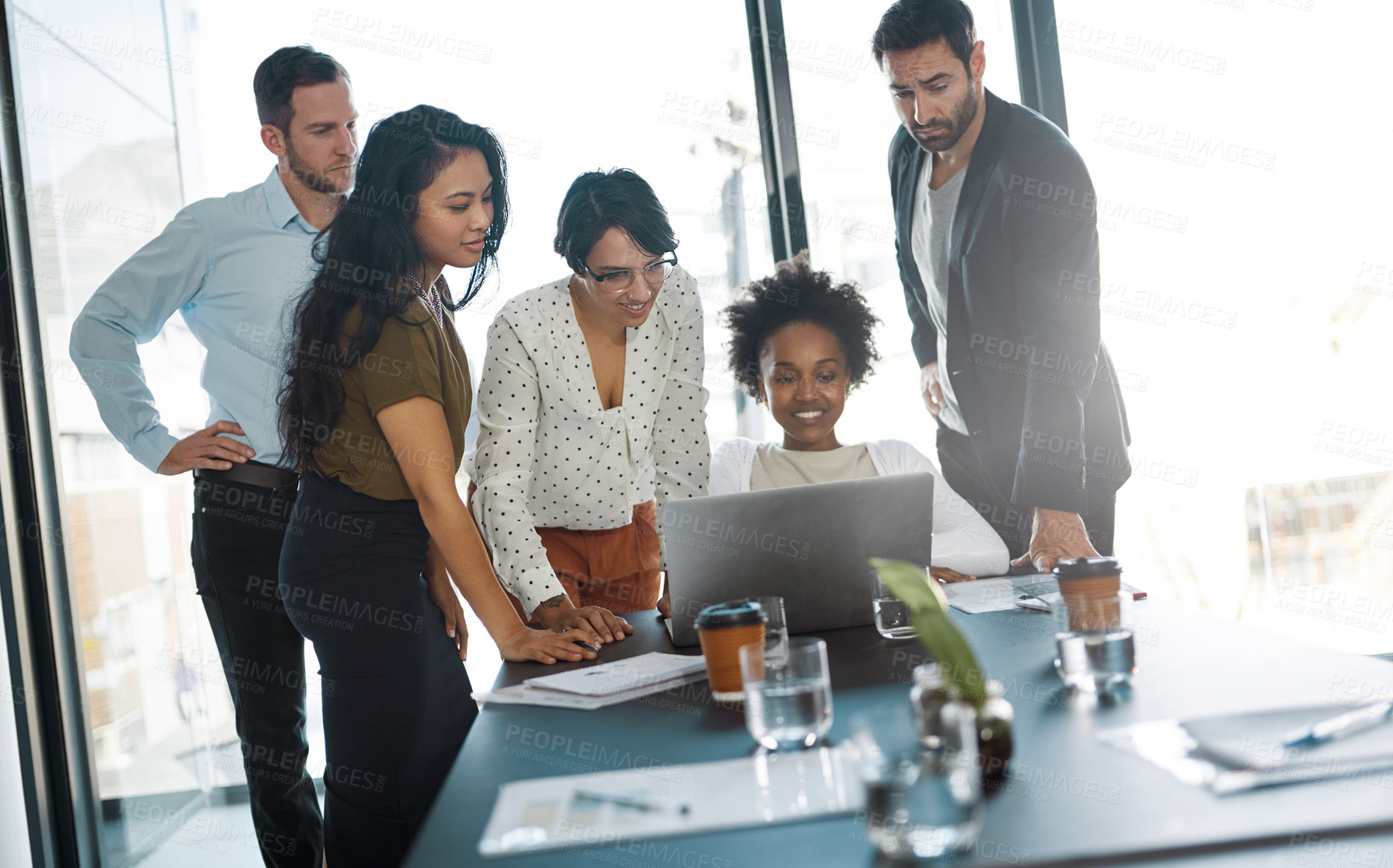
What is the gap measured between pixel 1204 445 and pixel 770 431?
1273 mm

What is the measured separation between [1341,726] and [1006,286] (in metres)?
1.76

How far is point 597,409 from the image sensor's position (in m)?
2.00

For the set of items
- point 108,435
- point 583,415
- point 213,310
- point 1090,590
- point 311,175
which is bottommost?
point 1090,590

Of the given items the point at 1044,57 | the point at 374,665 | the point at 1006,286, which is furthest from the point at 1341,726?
the point at 1044,57

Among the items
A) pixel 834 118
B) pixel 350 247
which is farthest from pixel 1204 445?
pixel 350 247

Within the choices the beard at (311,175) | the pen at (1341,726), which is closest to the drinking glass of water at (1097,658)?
the pen at (1341,726)

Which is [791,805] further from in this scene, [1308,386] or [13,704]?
[1308,386]

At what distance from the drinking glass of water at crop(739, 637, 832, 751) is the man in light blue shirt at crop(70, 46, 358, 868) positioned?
4.53 ft

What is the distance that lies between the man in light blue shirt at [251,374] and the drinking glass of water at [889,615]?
125 cm

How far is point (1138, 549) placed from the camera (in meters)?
2.98

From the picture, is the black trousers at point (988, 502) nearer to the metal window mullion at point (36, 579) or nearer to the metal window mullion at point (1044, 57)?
the metal window mullion at point (1044, 57)

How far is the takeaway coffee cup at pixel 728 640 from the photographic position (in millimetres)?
1099

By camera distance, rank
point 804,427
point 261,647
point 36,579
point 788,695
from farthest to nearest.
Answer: point 36,579, point 804,427, point 261,647, point 788,695

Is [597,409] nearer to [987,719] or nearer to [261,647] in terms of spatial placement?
[261,647]
